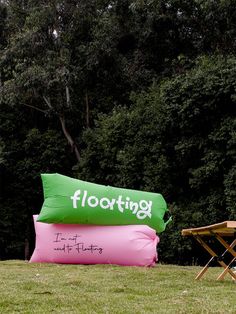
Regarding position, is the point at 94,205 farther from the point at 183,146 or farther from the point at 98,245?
the point at 183,146

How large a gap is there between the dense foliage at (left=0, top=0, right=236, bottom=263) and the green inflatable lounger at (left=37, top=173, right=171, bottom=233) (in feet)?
20.5

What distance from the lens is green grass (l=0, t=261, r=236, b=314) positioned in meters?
4.21

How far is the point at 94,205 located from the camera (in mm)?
8930

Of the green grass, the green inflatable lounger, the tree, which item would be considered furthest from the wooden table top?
the tree

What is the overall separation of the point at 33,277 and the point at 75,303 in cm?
239

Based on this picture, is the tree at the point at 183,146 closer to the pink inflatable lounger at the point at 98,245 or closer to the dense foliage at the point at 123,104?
the dense foliage at the point at 123,104

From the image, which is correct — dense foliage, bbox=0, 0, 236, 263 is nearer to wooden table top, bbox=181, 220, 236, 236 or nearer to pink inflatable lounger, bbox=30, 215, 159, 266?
pink inflatable lounger, bbox=30, 215, 159, 266

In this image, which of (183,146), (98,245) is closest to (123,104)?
(183,146)

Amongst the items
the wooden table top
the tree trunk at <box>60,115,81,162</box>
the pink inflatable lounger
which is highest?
the tree trunk at <box>60,115,81,162</box>

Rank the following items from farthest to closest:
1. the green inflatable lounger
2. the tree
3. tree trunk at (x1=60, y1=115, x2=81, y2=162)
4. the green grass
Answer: tree trunk at (x1=60, y1=115, x2=81, y2=162) < the tree < the green inflatable lounger < the green grass

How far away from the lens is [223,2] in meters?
16.1

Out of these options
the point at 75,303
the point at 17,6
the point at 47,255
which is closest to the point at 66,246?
the point at 47,255

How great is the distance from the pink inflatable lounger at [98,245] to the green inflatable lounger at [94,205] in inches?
7.1

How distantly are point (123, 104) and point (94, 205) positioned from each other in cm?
1218
